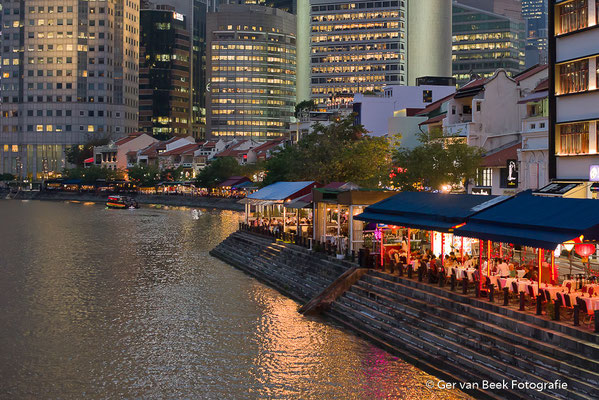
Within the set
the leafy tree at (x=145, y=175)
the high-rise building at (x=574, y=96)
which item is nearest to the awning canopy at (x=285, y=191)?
the high-rise building at (x=574, y=96)

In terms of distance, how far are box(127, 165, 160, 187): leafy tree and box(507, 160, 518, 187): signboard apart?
136 metres

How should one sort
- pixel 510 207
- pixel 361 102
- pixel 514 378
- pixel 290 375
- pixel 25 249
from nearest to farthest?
pixel 514 378, pixel 290 375, pixel 510 207, pixel 25 249, pixel 361 102

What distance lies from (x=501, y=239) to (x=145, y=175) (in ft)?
533

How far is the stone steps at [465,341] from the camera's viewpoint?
66.3 ft

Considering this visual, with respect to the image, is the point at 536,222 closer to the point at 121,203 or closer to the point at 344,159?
the point at 344,159

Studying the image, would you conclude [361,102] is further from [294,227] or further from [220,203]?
[294,227]

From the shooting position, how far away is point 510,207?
28.0 meters

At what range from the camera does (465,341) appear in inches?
945

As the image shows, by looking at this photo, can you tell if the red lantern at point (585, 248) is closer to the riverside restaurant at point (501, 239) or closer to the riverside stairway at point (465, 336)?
the riverside restaurant at point (501, 239)

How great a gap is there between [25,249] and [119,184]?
126 m

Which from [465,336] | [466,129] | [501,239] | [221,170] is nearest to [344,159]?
[466,129]

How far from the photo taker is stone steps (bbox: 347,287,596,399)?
66.3 ft

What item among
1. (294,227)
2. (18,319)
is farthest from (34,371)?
(294,227)

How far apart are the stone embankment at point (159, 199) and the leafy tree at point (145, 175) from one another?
15.8ft
